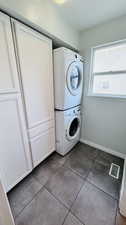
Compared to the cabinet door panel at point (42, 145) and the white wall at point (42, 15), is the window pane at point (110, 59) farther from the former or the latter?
the cabinet door panel at point (42, 145)

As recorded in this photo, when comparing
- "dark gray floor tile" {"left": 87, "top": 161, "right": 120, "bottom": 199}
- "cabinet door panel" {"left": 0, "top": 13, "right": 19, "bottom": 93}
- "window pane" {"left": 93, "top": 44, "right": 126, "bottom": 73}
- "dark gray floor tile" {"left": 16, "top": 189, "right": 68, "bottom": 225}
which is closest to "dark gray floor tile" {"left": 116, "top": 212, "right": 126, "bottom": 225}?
"dark gray floor tile" {"left": 87, "top": 161, "right": 120, "bottom": 199}

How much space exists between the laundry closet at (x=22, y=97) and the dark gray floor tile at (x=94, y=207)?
30.6 inches

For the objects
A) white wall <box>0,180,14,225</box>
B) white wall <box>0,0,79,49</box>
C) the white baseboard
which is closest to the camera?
white wall <box>0,180,14,225</box>

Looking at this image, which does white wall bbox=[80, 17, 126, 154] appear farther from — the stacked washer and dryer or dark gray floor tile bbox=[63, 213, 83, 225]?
dark gray floor tile bbox=[63, 213, 83, 225]

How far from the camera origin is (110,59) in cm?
169

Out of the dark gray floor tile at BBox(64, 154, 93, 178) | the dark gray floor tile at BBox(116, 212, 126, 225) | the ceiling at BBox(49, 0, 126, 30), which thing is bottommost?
the dark gray floor tile at BBox(116, 212, 126, 225)

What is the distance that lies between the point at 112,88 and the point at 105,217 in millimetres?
1752

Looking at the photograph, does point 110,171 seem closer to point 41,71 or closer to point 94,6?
point 41,71

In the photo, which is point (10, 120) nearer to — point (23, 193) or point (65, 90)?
point (65, 90)

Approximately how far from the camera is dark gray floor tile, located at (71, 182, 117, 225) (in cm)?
99

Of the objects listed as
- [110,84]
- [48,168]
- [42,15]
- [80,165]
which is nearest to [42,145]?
[48,168]

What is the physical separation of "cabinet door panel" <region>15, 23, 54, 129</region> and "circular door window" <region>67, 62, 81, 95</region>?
11.0 inches

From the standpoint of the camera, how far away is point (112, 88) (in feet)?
5.74

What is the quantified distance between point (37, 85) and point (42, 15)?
2.53 ft
